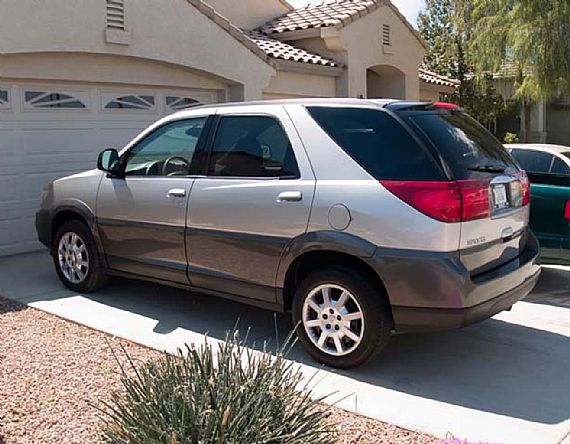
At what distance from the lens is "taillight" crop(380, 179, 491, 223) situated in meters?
4.42

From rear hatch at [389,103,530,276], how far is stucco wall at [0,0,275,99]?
5.70 meters

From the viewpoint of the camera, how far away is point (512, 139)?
22.4 m

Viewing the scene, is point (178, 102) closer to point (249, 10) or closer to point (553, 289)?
point (249, 10)

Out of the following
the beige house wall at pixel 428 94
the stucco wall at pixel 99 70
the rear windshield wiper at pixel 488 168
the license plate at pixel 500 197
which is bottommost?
the license plate at pixel 500 197

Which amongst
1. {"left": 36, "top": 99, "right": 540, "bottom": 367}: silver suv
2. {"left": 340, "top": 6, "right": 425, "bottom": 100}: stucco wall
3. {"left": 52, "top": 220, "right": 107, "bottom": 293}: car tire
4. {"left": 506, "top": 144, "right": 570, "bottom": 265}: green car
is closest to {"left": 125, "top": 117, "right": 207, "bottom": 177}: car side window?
{"left": 36, "top": 99, "right": 540, "bottom": 367}: silver suv

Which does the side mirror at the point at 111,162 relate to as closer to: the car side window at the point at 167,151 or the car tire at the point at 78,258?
the car side window at the point at 167,151

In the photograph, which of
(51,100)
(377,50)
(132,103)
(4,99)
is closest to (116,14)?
(132,103)

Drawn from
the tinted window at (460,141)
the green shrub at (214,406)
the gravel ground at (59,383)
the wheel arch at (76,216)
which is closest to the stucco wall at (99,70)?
the wheel arch at (76,216)

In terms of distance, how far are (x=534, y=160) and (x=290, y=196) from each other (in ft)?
12.7

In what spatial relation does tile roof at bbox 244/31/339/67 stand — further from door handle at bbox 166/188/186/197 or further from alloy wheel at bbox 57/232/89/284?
door handle at bbox 166/188/186/197

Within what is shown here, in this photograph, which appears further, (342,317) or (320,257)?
(320,257)

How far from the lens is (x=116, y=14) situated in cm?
952

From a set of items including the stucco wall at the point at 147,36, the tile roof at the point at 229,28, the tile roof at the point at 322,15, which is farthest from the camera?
the tile roof at the point at 322,15

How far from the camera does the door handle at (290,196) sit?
5.01m
